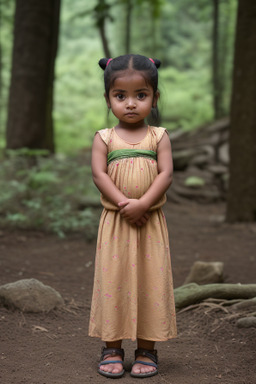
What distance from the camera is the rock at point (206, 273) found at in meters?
5.30

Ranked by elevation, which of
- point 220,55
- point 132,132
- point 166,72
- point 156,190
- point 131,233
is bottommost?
point 131,233

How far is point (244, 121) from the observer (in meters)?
8.91

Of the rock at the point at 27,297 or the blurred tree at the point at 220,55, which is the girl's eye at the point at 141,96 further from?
the blurred tree at the point at 220,55

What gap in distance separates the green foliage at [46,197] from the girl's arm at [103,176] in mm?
4308

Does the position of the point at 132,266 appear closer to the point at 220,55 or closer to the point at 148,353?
the point at 148,353

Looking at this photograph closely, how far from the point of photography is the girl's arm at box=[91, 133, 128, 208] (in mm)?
3082

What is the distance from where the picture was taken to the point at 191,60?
100 ft

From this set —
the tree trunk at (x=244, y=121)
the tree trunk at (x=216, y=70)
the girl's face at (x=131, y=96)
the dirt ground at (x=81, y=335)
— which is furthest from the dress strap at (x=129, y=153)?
the tree trunk at (x=216, y=70)

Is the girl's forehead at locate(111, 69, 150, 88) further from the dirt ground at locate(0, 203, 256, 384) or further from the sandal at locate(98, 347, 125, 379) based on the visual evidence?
the dirt ground at locate(0, 203, 256, 384)

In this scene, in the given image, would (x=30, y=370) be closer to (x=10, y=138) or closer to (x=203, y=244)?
(x=203, y=244)

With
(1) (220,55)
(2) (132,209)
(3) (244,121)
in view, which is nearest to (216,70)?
(1) (220,55)

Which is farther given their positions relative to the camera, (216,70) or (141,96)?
(216,70)

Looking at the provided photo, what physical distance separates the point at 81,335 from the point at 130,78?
2.11 m

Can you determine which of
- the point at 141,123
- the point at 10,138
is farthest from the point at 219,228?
the point at 141,123
